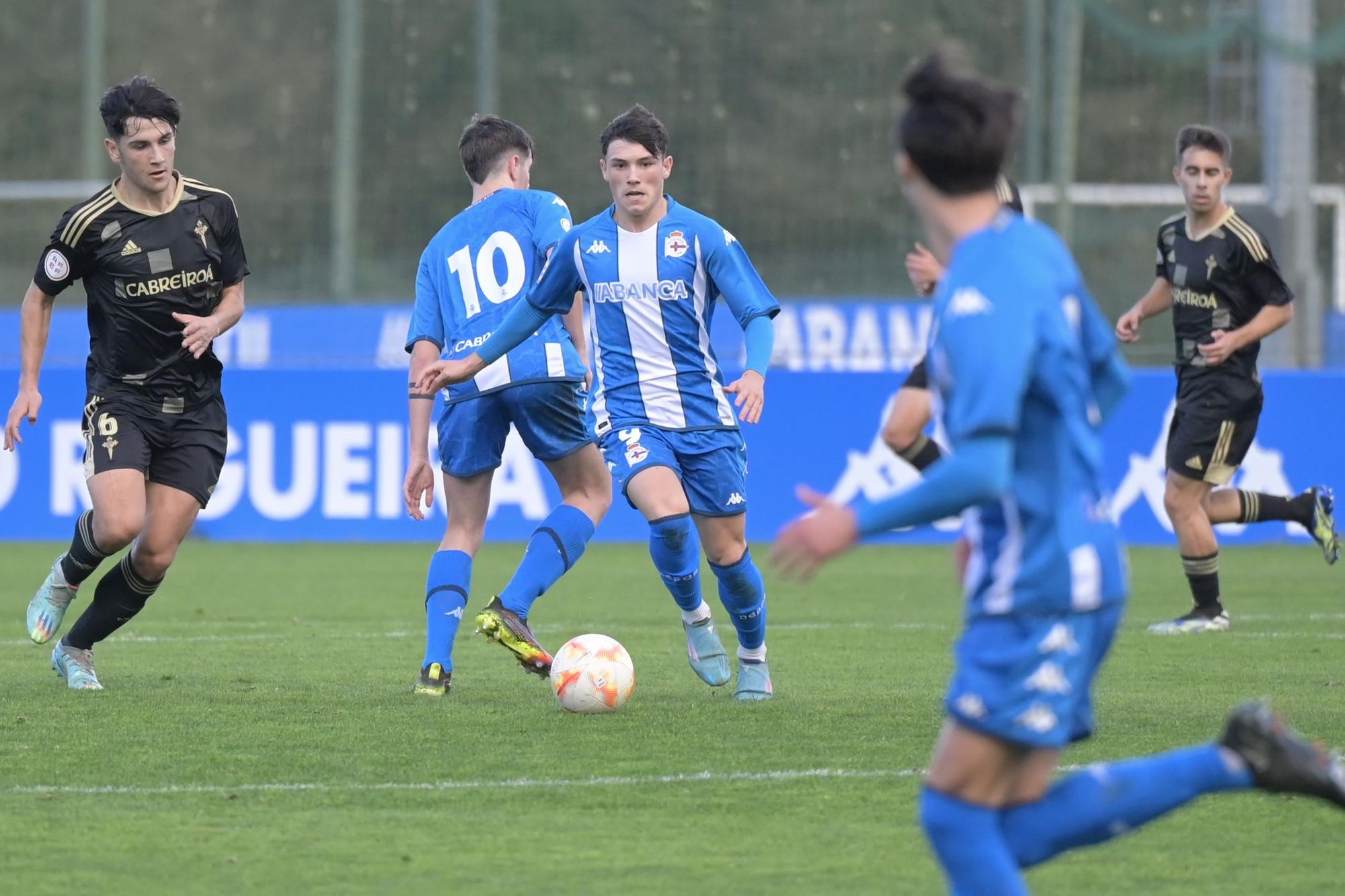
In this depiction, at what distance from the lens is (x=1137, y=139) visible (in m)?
20.1

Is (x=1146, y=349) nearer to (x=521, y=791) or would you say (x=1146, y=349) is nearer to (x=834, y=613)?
(x=834, y=613)

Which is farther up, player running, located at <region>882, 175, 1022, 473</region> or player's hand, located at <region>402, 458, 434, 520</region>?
player running, located at <region>882, 175, 1022, 473</region>

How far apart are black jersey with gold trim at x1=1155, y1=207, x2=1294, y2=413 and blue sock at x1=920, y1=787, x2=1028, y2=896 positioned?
639 cm

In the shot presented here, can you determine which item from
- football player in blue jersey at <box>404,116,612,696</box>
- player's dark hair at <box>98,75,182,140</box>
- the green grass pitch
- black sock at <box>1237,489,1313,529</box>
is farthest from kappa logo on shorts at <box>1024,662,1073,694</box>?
black sock at <box>1237,489,1313,529</box>

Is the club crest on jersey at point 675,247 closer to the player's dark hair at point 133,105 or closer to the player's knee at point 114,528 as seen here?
the player's dark hair at point 133,105

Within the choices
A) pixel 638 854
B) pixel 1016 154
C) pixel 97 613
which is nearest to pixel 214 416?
pixel 97 613

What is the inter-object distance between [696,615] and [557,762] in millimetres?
1457

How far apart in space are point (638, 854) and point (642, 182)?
281 cm

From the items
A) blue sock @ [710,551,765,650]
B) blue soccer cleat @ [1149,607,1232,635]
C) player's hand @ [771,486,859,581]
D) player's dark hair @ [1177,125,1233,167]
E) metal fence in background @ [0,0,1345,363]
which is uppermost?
metal fence in background @ [0,0,1345,363]

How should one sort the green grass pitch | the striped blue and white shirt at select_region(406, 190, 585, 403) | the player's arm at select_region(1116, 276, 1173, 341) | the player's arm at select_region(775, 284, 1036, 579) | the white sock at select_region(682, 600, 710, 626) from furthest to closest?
the player's arm at select_region(1116, 276, 1173, 341)
the striped blue and white shirt at select_region(406, 190, 585, 403)
the white sock at select_region(682, 600, 710, 626)
the green grass pitch
the player's arm at select_region(775, 284, 1036, 579)

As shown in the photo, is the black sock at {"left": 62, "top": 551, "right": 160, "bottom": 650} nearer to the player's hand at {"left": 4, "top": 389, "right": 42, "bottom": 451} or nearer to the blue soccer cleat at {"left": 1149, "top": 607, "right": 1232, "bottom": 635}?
the player's hand at {"left": 4, "top": 389, "right": 42, "bottom": 451}

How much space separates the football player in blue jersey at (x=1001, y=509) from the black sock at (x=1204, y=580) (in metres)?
6.00

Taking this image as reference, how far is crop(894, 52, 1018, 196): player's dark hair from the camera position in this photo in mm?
3475

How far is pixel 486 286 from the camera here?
7.32m
